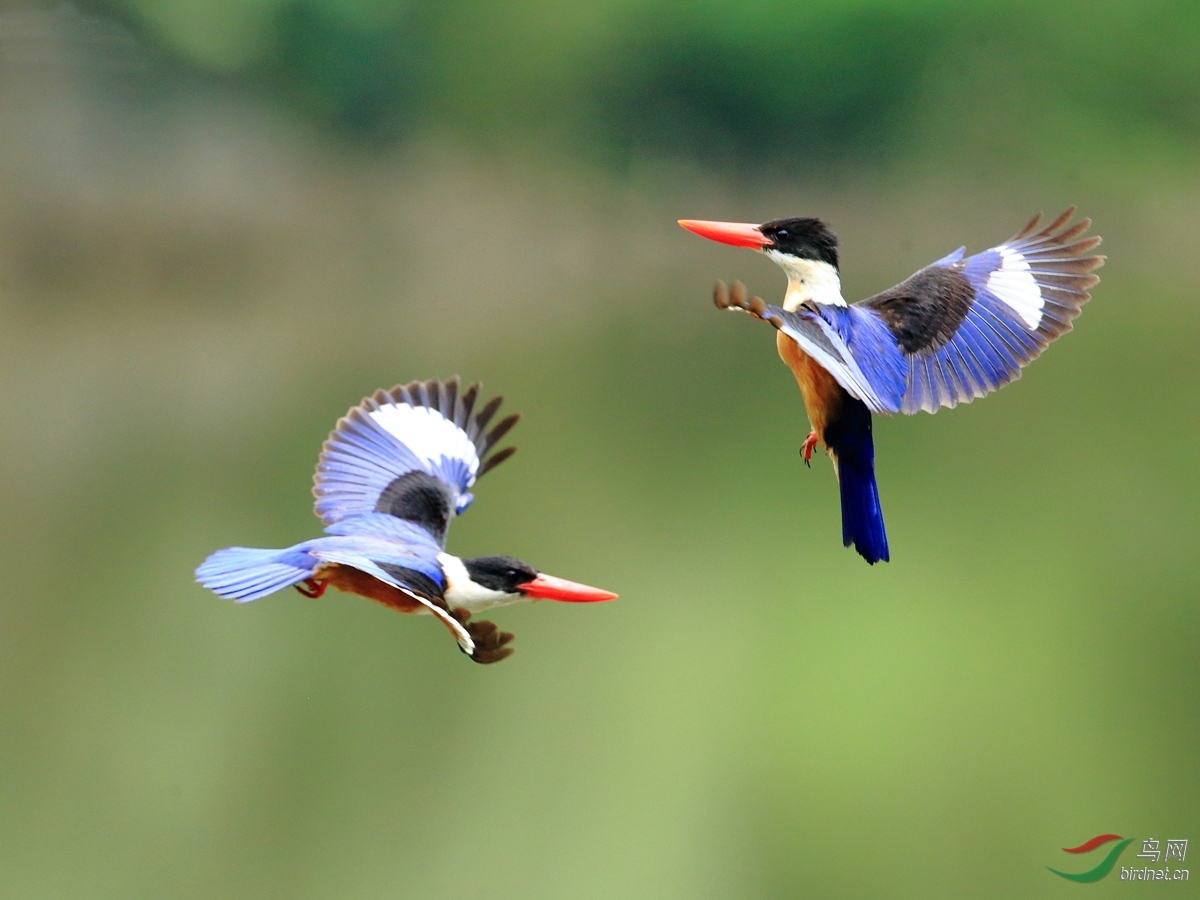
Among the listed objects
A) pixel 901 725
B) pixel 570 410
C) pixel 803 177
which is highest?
pixel 803 177

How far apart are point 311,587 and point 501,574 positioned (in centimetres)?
20

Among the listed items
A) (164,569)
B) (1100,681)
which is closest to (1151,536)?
(1100,681)

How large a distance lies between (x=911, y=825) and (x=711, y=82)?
3.73 meters

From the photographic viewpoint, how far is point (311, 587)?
1.38 m

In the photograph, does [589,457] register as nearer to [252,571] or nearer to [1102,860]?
[1102,860]

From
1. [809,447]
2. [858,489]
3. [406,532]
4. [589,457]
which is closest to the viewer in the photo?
[858,489]

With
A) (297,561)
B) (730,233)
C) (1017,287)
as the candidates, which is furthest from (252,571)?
(1017,287)

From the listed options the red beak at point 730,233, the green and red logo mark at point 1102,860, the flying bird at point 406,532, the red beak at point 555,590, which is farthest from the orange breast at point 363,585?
the green and red logo mark at point 1102,860

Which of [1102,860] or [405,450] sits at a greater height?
[405,450]

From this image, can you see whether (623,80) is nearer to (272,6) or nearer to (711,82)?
(711,82)

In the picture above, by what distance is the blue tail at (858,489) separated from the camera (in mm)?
1194

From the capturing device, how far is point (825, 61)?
5.07 metres

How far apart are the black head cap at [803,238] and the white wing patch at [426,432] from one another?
0.60 metres

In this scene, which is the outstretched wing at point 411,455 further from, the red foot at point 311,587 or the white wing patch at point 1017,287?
the white wing patch at point 1017,287
